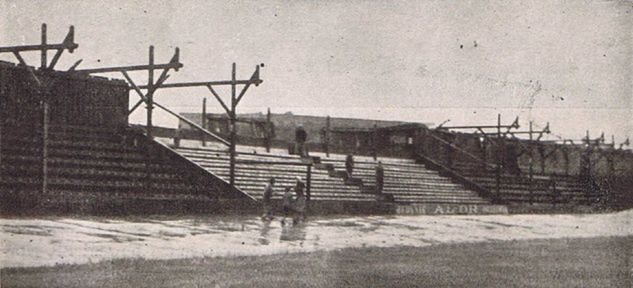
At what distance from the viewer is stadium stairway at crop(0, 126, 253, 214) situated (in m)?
14.4

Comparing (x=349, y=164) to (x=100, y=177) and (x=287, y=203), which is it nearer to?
(x=287, y=203)

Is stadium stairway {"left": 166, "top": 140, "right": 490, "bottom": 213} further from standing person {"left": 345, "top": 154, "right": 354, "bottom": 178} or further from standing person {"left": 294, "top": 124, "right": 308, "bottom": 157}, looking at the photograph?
standing person {"left": 294, "top": 124, "right": 308, "bottom": 157}

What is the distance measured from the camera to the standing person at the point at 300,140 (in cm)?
2716

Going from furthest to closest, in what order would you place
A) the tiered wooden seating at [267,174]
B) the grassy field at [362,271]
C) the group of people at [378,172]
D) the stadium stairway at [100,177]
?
the group of people at [378,172] < the tiered wooden seating at [267,174] < the stadium stairway at [100,177] < the grassy field at [362,271]

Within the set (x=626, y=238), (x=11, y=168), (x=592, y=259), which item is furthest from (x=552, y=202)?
(x=11, y=168)

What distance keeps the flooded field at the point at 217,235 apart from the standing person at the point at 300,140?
7.92 m

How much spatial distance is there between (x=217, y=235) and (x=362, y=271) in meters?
4.14

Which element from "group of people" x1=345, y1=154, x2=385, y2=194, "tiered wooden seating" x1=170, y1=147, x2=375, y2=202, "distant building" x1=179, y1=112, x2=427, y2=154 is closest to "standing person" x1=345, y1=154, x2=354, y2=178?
"group of people" x1=345, y1=154, x2=385, y2=194

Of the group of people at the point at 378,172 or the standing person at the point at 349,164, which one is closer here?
the group of people at the point at 378,172

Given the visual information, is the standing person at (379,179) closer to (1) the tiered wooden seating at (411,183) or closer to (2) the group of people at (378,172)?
(2) the group of people at (378,172)

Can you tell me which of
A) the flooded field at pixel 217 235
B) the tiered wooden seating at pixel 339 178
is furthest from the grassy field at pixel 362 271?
the tiered wooden seating at pixel 339 178

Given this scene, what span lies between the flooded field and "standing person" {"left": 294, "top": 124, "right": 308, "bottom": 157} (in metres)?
7.92

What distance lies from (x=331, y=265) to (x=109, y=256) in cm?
269

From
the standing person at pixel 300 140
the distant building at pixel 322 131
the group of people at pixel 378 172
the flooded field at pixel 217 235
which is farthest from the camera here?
the distant building at pixel 322 131
